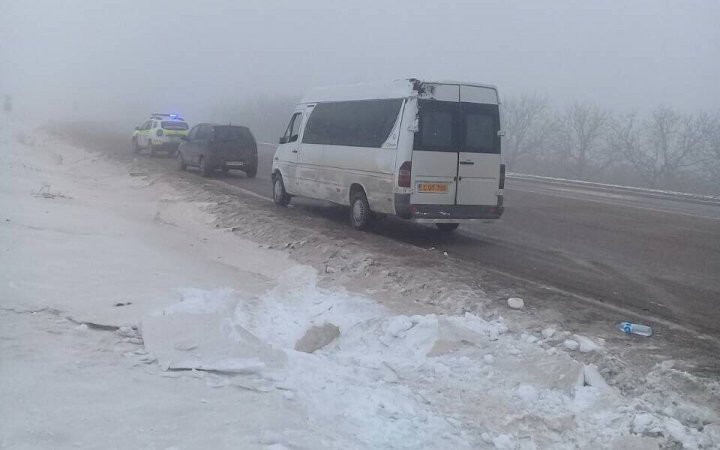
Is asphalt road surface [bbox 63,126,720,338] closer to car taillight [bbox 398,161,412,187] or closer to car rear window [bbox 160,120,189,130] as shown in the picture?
car taillight [bbox 398,161,412,187]

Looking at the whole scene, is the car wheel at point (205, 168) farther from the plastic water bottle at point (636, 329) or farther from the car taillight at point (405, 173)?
the plastic water bottle at point (636, 329)

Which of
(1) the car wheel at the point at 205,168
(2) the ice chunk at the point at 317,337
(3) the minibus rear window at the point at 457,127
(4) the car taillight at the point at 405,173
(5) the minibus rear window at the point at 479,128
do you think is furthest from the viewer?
(1) the car wheel at the point at 205,168

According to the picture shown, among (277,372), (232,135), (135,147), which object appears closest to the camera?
(277,372)

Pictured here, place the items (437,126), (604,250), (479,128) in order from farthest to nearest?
(604,250)
(479,128)
(437,126)

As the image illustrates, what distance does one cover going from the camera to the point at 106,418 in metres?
4.18

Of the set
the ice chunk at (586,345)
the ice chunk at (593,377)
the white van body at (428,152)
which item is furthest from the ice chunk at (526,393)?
the white van body at (428,152)

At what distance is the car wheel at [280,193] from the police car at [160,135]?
1663cm

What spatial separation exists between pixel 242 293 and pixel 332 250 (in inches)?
97.2

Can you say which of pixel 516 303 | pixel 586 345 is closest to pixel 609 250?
pixel 516 303

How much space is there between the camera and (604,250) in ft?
38.5

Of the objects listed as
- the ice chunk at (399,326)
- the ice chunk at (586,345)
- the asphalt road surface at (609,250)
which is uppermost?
the ice chunk at (586,345)

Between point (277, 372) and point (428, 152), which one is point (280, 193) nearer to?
point (428, 152)

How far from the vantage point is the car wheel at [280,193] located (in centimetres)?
1537

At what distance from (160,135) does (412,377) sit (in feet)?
89.4
